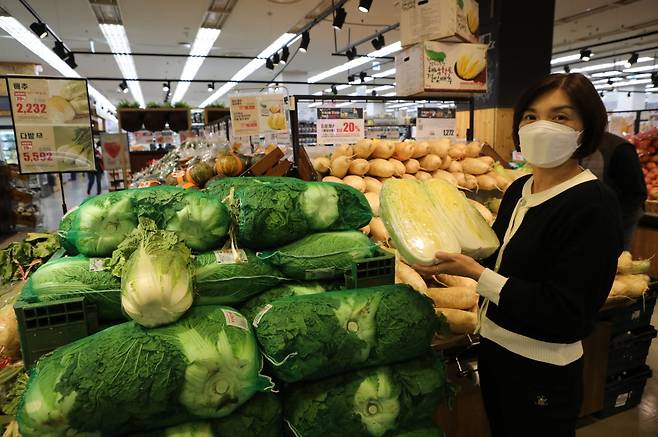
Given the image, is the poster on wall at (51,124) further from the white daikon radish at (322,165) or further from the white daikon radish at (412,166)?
the white daikon radish at (412,166)

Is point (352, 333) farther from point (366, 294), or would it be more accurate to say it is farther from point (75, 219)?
point (75, 219)

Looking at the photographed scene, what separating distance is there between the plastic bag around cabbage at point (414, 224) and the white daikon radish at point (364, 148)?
5.45 feet

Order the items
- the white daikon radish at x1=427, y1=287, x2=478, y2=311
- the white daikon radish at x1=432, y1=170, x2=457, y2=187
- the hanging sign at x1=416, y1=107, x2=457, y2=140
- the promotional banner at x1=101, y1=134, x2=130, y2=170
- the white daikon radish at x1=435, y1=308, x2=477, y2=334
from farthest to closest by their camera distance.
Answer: the promotional banner at x1=101, y1=134, x2=130, y2=170 < the hanging sign at x1=416, y1=107, x2=457, y2=140 < the white daikon radish at x1=432, y1=170, x2=457, y2=187 < the white daikon radish at x1=427, y1=287, x2=478, y2=311 < the white daikon radish at x1=435, y1=308, x2=477, y2=334

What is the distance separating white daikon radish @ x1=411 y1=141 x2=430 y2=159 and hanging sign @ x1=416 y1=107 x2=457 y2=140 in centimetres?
35

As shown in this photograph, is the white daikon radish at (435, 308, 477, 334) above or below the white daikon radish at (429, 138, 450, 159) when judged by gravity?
below

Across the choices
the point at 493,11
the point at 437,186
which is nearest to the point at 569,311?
the point at 437,186

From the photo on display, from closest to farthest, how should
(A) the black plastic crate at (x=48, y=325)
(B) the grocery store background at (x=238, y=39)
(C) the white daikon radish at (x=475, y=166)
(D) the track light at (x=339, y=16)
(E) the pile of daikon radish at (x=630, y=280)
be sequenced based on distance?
(A) the black plastic crate at (x=48, y=325)
(E) the pile of daikon radish at (x=630, y=280)
(C) the white daikon radish at (x=475, y=166)
(D) the track light at (x=339, y=16)
(B) the grocery store background at (x=238, y=39)

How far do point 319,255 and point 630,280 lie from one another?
217 cm

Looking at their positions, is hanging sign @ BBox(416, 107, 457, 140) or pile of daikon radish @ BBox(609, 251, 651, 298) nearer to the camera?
pile of daikon radish @ BBox(609, 251, 651, 298)

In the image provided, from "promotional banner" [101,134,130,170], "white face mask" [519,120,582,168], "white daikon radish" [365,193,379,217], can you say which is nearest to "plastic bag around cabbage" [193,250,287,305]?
"white face mask" [519,120,582,168]

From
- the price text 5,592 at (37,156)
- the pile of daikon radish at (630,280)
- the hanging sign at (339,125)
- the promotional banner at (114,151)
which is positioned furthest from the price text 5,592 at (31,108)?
the pile of daikon radish at (630,280)

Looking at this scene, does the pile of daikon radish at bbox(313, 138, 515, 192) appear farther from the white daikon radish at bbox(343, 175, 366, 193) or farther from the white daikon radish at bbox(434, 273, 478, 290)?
the white daikon radish at bbox(434, 273, 478, 290)

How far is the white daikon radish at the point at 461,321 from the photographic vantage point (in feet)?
6.57

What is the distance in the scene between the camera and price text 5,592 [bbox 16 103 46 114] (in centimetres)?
309
